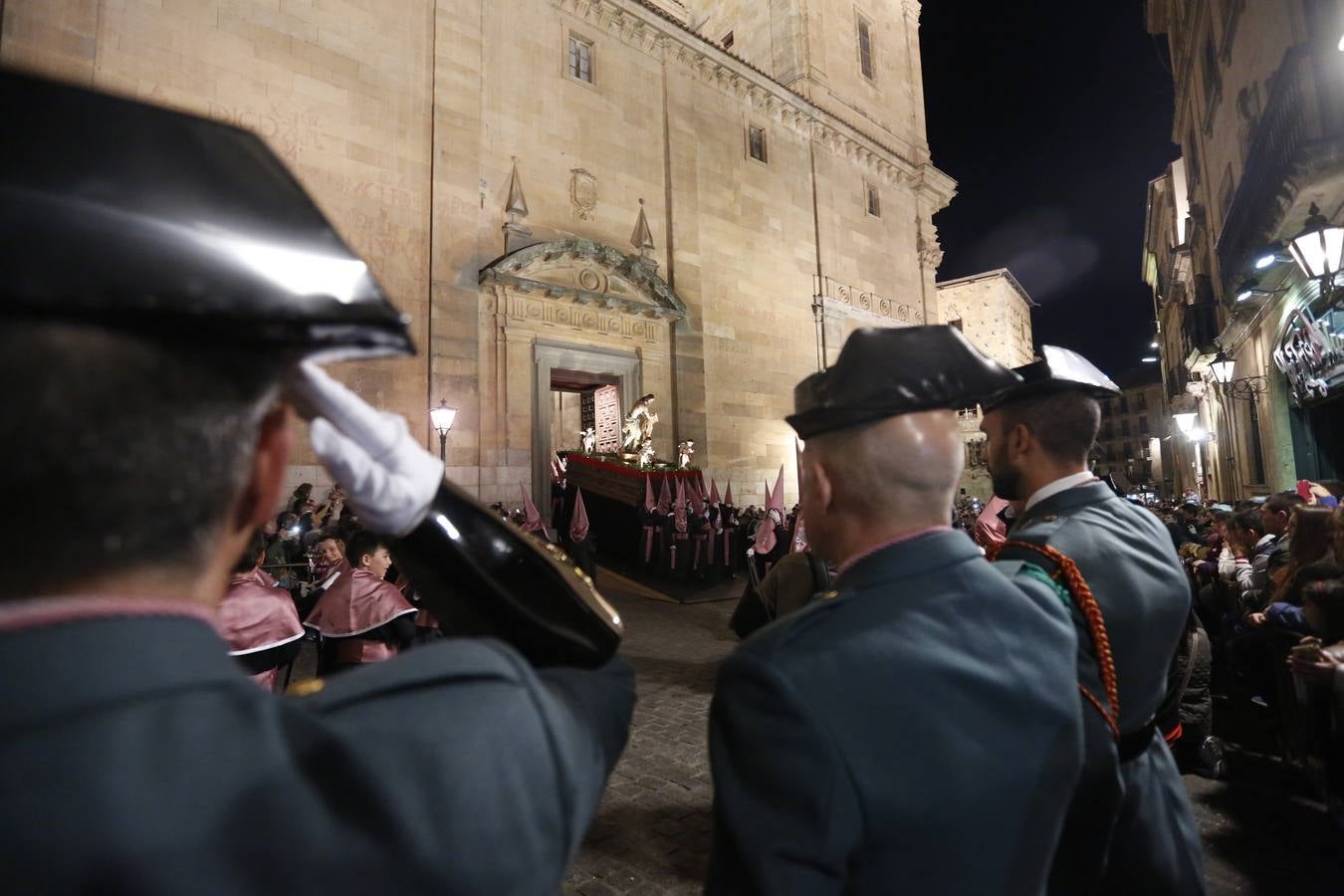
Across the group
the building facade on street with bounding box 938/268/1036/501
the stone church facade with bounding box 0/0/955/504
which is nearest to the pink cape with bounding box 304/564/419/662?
the stone church facade with bounding box 0/0/955/504

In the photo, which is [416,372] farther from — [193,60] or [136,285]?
[136,285]

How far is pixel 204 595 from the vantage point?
2.33 feet

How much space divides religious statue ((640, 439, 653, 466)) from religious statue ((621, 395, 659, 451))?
3.4 inches

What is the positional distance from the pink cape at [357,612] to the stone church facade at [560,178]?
8530 millimetres

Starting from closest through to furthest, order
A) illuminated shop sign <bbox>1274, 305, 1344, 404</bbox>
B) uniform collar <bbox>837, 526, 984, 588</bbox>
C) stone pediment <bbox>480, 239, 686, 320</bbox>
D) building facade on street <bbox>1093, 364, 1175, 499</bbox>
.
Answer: uniform collar <bbox>837, 526, 984, 588</bbox> → illuminated shop sign <bbox>1274, 305, 1344, 404</bbox> → stone pediment <bbox>480, 239, 686, 320</bbox> → building facade on street <bbox>1093, 364, 1175, 499</bbox>

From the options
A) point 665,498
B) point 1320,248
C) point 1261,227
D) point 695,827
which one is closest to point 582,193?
point 665,498

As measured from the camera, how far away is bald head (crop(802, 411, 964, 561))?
1.42 m

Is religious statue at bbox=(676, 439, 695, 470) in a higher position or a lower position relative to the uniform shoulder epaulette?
higher

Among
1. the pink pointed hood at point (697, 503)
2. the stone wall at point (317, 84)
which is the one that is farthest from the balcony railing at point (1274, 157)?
the stone wall at point (317, 84)

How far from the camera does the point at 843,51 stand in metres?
23.1

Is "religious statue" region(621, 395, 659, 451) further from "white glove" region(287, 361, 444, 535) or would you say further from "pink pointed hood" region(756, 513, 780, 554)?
"white glove" region(287, 361, 444, 535)

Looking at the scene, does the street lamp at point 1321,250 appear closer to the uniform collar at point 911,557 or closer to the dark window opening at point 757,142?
the uniform collar at point 911,557

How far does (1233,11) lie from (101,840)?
18280mm

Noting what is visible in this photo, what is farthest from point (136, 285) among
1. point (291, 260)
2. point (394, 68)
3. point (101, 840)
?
point (394, 68)
